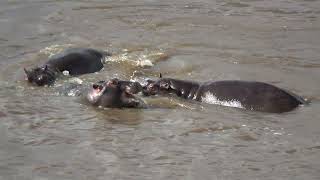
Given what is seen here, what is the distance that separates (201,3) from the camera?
13.9m

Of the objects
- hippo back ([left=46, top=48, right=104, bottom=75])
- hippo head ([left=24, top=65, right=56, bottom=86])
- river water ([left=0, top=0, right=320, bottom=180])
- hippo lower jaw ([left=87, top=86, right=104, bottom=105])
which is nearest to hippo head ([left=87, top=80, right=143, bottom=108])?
hippo lower jaw ([left=87, top=86, right=104, bottom=105])

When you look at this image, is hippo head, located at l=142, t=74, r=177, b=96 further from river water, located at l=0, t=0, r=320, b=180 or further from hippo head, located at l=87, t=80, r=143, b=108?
hippo head, located at l=87, t=80, r=143, b=108

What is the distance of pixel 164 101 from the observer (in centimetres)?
695

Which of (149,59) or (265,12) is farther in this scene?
(265,12)

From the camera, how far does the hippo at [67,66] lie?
7578mm

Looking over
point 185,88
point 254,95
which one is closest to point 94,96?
point 185,88

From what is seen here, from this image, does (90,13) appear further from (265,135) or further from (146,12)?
(265,135)

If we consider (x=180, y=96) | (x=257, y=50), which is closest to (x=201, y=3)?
(x=257, y=50)

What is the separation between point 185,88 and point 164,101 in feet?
0.97

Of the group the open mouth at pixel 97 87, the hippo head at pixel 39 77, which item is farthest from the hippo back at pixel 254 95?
the hippo head at pixel 39 77

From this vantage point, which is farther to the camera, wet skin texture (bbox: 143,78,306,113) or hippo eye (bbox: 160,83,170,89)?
hippo eye (bbox: 160,83,170,89)

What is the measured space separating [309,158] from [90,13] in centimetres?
862

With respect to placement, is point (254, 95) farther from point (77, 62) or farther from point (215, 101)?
point (77, 62)

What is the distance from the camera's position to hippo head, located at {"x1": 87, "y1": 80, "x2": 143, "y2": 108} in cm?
662
